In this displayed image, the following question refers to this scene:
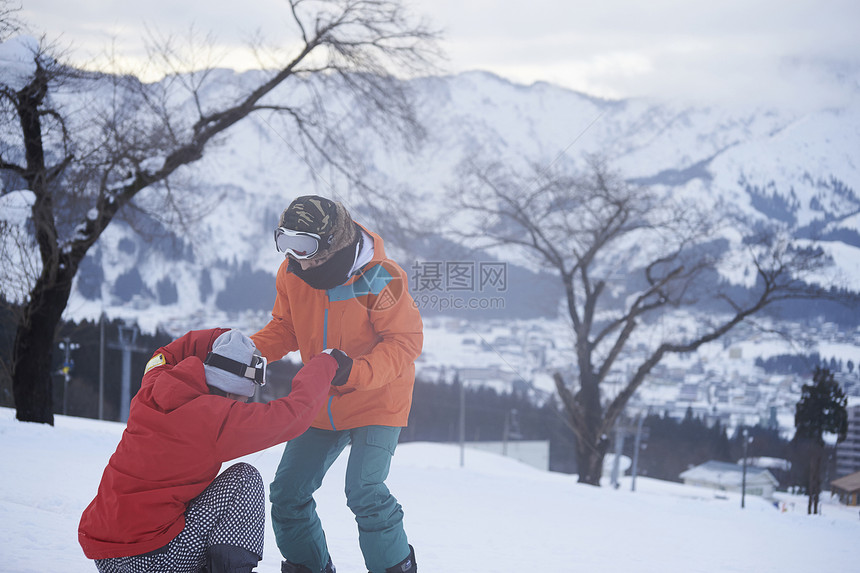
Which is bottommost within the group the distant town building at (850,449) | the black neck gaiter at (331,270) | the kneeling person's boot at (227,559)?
the distant town building at (850,449)

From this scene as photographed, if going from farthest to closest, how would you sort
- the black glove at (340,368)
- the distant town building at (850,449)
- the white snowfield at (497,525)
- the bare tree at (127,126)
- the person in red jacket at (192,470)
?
the distant town building at (850,449) → the bare tree at (127,126) → the white snowfield at (497,525) → the black glove at (340,368) → the person in red jacket at (192,470)

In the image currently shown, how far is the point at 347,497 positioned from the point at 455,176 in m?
9.08

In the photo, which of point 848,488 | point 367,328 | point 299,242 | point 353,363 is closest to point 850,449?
point 848,488

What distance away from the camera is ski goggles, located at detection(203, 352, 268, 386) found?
1732mm

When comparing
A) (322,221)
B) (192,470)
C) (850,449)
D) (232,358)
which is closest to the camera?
(192,470)

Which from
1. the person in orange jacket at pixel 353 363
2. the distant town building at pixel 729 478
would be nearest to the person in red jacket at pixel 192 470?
the person in orange jacket at pixel 353 363

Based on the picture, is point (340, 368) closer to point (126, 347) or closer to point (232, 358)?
point (232, 358)

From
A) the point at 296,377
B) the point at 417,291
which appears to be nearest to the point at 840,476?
the point at 417,291

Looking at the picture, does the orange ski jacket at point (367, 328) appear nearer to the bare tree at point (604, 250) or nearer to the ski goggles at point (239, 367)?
the ski goggles at point (239, 367)

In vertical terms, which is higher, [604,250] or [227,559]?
[604,250]

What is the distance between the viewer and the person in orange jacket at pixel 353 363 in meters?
2.02

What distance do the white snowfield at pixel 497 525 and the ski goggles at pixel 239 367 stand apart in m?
1.08

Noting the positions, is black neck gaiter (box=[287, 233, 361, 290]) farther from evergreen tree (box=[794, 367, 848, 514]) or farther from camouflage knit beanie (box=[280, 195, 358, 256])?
evergreen tree (box=[794, 367, 848, 514])

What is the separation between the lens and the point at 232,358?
1744mm
